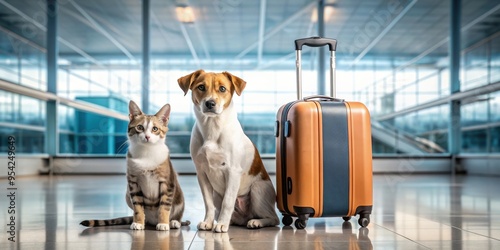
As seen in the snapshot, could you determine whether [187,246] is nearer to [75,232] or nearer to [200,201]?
[75,232]

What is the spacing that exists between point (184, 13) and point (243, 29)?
7.55 feet

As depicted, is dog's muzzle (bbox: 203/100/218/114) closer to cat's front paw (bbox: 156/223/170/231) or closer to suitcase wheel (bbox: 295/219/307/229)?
cat's front paw (bbox: 156/223/170/231)

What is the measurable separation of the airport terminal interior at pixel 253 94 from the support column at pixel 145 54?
0.03 metres

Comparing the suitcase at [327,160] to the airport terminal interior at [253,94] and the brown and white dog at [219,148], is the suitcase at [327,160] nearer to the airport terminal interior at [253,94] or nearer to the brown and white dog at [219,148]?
the airport terminal interior at [253,94]

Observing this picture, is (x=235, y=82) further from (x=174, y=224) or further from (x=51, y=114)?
(x=51, y=114)

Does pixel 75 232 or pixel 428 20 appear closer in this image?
pixel 75 232

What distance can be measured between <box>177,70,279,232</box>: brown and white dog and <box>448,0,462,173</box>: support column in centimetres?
772

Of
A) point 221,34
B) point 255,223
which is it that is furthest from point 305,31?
point 255,223

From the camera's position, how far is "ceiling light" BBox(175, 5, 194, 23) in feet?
40.7

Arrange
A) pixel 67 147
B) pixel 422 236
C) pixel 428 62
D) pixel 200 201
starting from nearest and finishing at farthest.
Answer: pixel 422 236
pixel 200 201
pixel 67 147
pixel 428 62

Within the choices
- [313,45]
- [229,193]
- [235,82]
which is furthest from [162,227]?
[313,45]

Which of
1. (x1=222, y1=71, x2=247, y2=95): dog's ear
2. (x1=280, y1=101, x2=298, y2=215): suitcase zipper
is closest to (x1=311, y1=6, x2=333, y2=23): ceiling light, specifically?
(x1=280, y1=101, x2=298, y2=215): suitcase zipper

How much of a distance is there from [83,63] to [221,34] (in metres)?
5.55

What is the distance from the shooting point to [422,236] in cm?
242
